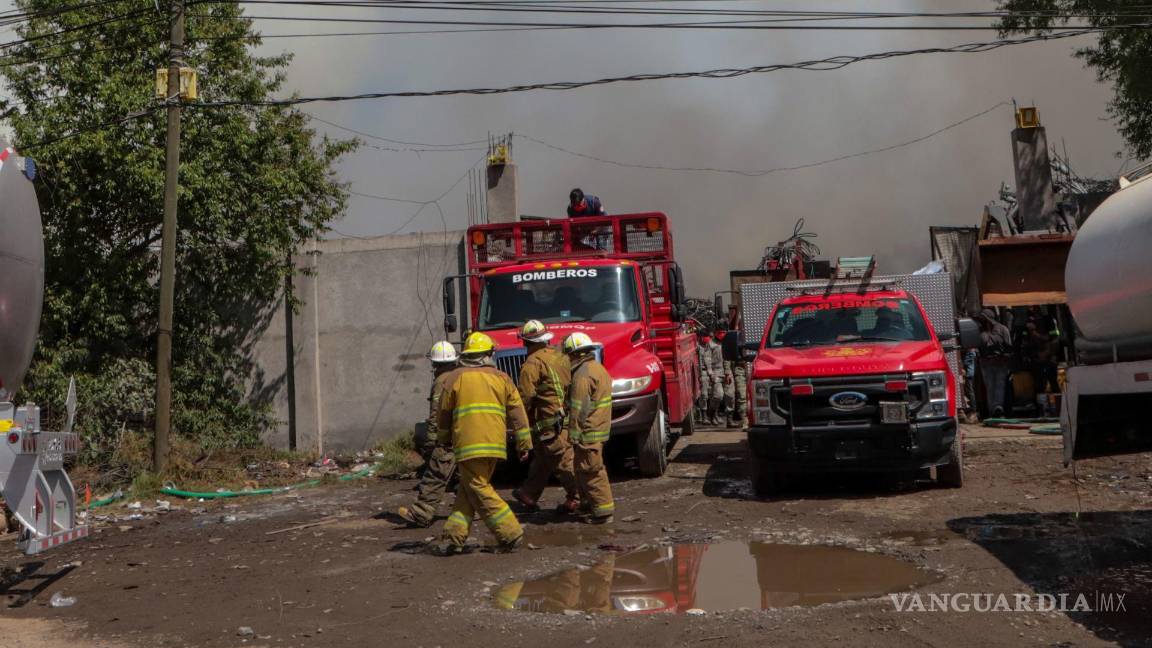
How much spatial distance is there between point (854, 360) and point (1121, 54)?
18170mm

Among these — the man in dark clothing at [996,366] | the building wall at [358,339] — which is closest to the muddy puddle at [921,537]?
the man in dark clothing at [996,366]

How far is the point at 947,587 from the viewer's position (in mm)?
6129

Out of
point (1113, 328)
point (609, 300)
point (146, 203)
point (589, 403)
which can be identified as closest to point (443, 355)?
point (589, 403)

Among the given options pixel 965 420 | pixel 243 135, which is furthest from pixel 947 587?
pixel 243 135

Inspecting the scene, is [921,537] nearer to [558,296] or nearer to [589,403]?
[589,403]

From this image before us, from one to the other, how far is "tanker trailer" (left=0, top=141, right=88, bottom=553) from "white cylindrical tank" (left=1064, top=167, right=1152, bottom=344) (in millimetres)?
7222

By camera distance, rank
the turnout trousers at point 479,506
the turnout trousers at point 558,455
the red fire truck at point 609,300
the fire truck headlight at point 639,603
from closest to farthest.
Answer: the fire truck headlight at point 639,603 → the turnout trousers at point 479,506 → the turnout trousers at point 558,455 → the red fire truck at point 609,300

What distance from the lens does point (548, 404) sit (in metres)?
9.24

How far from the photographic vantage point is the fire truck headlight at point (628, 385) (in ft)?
35.6

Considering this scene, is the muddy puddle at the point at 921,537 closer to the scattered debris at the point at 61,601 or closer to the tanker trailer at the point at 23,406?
the scattered debris at the point at 61,601

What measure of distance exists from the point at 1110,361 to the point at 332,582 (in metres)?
5.46

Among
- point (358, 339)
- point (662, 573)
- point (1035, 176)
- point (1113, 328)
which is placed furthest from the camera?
point (1035, 176)

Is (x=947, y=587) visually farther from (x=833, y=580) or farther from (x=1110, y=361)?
(x=1110, y=361)

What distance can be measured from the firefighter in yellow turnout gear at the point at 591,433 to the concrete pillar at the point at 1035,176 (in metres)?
13.1
